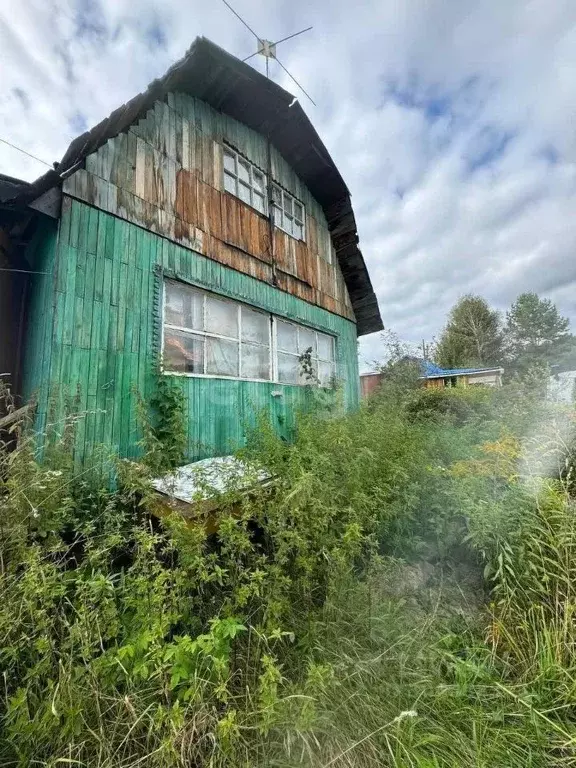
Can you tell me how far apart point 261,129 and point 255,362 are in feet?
15.7

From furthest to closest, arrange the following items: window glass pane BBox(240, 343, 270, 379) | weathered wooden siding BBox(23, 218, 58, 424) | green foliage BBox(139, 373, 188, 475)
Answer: window glass pane BBox(240, 343, 270, 379), green foliage BBox(139, 373, 188, 475), weathered wooden siding BBox(23, 218, 58, 424)

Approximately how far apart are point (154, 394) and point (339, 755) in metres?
4.00

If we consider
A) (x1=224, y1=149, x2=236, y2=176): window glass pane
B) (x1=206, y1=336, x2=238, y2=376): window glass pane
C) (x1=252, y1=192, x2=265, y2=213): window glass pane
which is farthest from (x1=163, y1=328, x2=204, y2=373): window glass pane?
(x1=224, y1=149, x2=236, y2=176): window glass pane

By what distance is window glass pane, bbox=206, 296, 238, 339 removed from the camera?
19.1ft

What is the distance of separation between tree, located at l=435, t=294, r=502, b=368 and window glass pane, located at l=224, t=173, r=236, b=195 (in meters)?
29.3

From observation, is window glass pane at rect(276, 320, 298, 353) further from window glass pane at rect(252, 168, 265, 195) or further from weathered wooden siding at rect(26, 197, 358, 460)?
window glass pane at rect(252, 168, 265, 195)

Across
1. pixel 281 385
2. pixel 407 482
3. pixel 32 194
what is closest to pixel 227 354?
pixel 281 385

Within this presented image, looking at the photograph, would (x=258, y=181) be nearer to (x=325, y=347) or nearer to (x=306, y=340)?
(x=306, y=340)

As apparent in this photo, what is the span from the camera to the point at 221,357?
592cm

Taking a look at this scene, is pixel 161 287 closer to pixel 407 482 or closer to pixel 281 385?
pixel 281 385

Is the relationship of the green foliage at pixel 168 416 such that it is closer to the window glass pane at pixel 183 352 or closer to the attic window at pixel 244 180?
the window glass pane at pixel 183 352

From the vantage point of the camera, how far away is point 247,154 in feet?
23.1

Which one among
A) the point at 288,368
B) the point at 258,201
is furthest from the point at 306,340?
the point at 258,201

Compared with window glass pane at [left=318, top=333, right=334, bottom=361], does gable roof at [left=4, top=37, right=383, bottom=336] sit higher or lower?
higher
